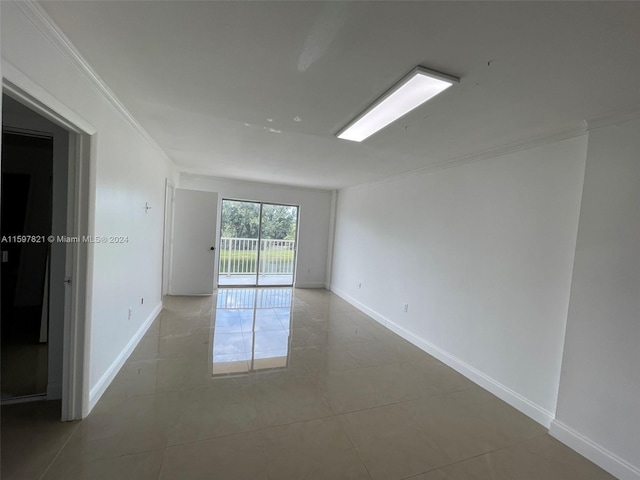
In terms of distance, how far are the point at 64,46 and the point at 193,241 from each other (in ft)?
12.5

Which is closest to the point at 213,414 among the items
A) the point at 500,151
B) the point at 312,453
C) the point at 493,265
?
the point at 312,453

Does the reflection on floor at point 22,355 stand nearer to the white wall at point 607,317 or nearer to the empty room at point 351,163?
the empty room at point 351,163

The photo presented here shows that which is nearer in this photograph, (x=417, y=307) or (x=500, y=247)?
(x=500, y=247)

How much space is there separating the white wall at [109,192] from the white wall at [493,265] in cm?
322

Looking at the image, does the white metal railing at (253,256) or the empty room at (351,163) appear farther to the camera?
the white metal railing at (253,256)

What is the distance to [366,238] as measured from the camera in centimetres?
495

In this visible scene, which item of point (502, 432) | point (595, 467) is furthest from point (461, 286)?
point (595, 467)

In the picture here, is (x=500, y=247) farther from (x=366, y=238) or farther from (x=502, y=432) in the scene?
(x=366, y=238)

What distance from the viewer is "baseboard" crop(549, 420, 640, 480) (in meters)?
1.71

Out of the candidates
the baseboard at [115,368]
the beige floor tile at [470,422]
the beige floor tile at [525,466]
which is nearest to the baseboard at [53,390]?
the baseboard at [115,368]

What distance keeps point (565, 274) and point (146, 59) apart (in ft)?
10.4

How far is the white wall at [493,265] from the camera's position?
2.20m

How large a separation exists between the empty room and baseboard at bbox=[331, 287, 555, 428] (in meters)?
0.02

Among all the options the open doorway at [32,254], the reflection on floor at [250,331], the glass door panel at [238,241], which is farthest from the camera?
the glass door panel at [238,241]
